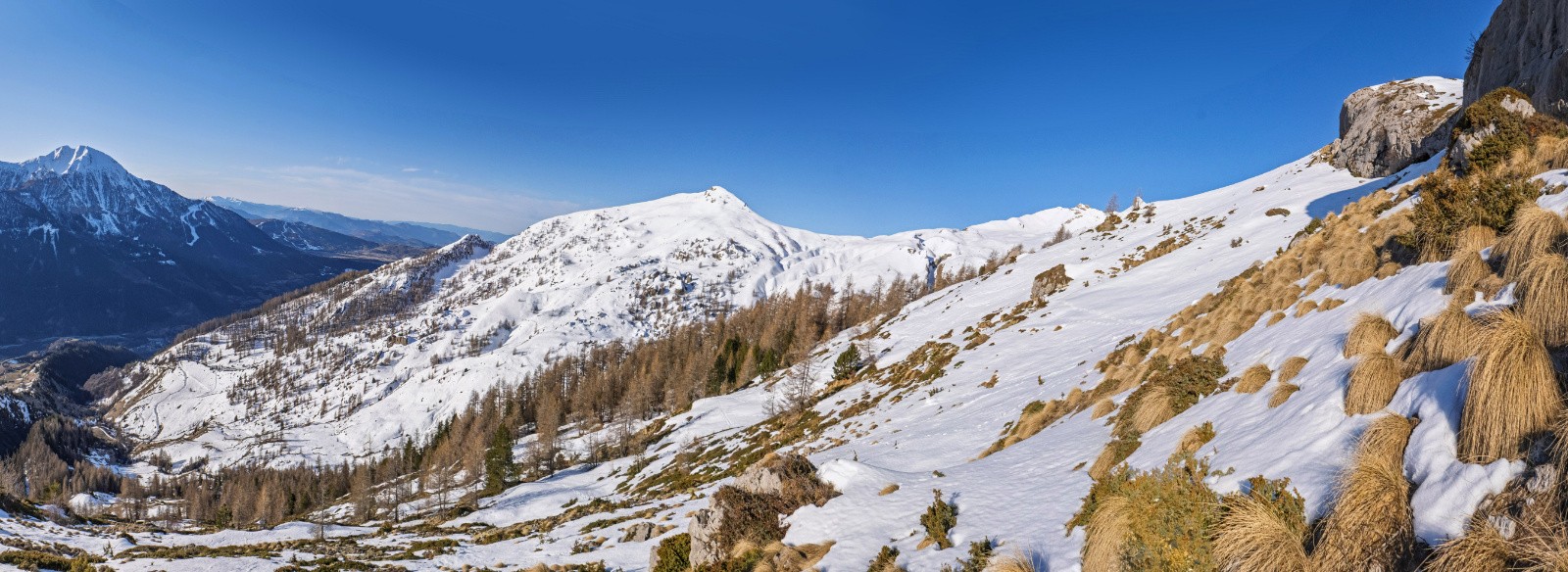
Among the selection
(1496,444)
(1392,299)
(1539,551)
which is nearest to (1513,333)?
(1496,444)

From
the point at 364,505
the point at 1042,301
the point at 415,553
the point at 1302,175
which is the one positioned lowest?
the point at 364,505

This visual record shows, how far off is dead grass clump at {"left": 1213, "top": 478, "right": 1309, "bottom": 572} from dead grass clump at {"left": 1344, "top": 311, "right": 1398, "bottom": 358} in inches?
204

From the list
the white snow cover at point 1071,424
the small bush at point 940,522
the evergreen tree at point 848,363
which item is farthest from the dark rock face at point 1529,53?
the evergreen tree at point 848,363

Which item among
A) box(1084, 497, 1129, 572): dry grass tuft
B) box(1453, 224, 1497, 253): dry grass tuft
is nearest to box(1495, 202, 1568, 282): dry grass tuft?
box(1453, 224, 1497, 253): dry grass tuft

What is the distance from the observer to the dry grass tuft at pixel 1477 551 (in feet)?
17.7

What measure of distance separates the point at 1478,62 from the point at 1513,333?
4918 centimetres

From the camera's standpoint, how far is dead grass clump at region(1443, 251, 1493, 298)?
9.95 metres

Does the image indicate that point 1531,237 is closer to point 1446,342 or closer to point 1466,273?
point 1466,273

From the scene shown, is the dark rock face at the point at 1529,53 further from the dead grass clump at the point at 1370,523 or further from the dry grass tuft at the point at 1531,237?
the dead grass clump at the point at 1370,523

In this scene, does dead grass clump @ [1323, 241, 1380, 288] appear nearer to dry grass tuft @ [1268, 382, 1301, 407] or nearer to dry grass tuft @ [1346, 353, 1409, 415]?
dry grass tuft @ [1268, 382, 1301, 407]

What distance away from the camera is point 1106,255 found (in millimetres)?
67250

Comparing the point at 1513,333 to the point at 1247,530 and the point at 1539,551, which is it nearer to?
the point at 1539,551

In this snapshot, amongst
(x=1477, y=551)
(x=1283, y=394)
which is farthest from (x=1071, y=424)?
(x=1477, y=551)

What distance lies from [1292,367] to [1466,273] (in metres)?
3.27
